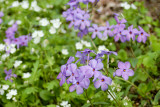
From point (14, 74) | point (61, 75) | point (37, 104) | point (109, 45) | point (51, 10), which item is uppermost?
point (51, 10)

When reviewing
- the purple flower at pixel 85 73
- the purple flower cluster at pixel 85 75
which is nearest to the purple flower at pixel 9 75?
the purple flower cluster at pixel 85 75

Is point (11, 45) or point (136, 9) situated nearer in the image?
point (11, 45)

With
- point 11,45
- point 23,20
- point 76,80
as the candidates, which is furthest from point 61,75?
point 23,20

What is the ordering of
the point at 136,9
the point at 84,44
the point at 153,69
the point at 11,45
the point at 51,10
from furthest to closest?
the point at 51,10 < the point at 136,9 < the point at 84,44 < the point at 11,45 < the point at 153,69

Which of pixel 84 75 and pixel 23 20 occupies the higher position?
pixel 23 20

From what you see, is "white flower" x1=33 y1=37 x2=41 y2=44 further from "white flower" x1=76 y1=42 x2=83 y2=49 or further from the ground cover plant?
"white flower" x1=76 y1=42 x2=83 y2=49

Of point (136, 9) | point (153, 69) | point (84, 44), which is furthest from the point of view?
point (136, 9)

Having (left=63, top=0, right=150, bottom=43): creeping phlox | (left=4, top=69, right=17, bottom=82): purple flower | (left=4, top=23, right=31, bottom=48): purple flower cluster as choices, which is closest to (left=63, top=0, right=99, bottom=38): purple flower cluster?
(left=63, top=0, right=150, bottom=43): creeping phlox

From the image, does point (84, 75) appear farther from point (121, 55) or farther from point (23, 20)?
point (23, 20)
